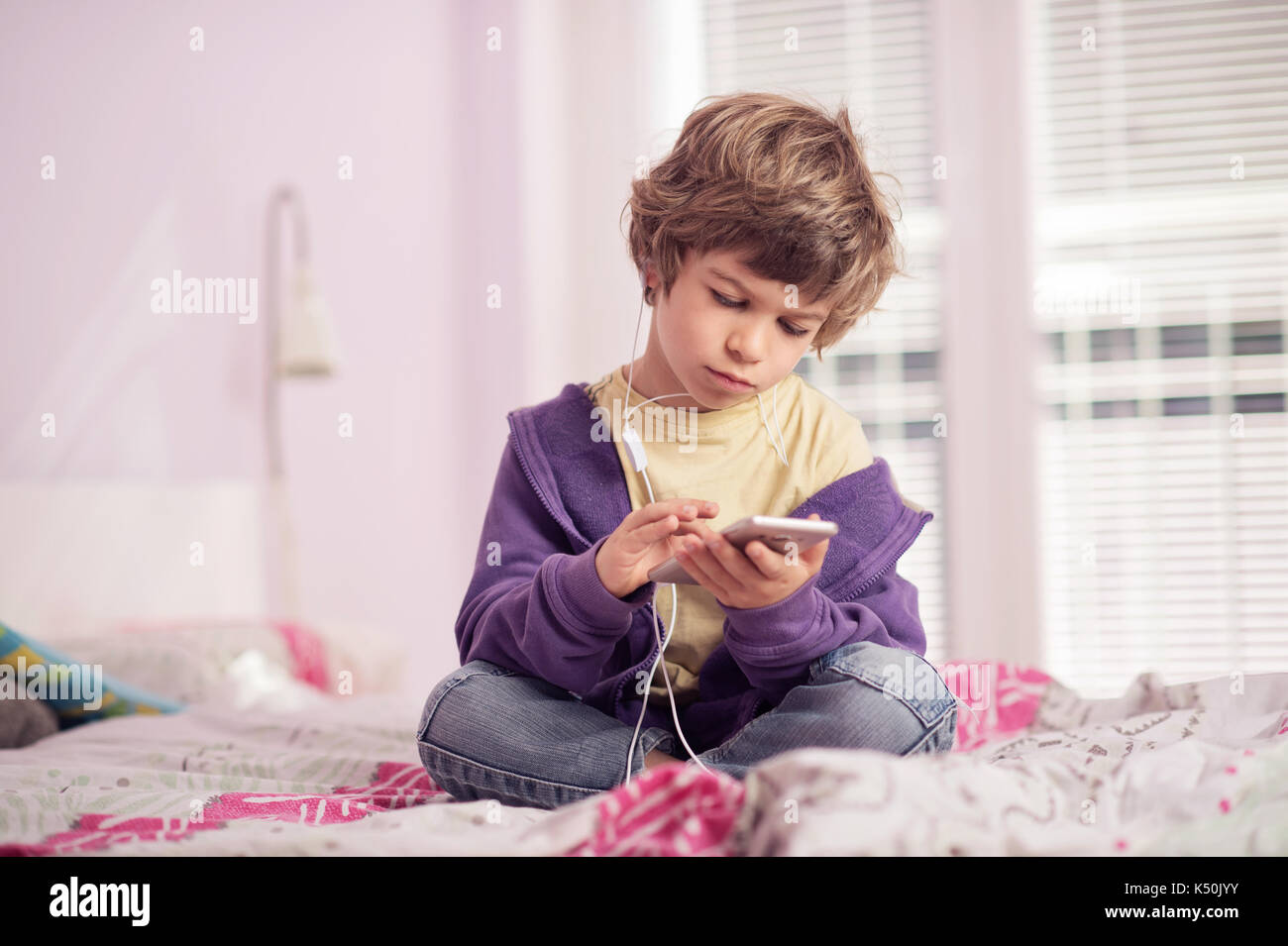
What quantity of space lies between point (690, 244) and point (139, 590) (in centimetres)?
149

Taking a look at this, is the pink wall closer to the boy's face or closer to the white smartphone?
the boy's face

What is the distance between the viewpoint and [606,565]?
85cm

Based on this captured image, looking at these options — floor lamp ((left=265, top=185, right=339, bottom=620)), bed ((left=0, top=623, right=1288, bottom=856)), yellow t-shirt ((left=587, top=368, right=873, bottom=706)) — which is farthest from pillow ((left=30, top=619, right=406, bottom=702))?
yellow t-shirt ((left=587, top=368, right=873, bottom=706))

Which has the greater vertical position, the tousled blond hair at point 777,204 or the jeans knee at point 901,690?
the tousled blond hair at point 777,204

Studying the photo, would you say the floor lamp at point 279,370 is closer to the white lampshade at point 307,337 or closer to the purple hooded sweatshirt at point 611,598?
the white lampshade at point 307,337

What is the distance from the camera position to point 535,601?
0.89 m

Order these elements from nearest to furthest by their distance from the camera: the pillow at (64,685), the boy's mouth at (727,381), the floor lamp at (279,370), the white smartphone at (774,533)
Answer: the white smartphone at (774,533)
the boy's mouth at (727,381)
the pillow at (64,685)
the floor lamp at (279,370)

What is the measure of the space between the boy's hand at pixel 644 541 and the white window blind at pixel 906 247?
1.69 metres

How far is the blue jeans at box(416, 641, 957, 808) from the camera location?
85 cm

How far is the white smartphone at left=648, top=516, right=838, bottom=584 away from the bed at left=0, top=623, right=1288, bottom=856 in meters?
0.15

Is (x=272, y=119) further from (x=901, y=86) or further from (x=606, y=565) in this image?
(x=606, y=565)

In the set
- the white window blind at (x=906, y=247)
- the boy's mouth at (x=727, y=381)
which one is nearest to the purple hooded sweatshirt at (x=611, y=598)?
the boy's mouth at (x=727, y=381)

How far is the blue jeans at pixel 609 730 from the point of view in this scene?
846 mm

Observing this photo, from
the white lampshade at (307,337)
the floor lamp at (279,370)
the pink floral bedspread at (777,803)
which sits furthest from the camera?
the floor lamp at (279,370)
